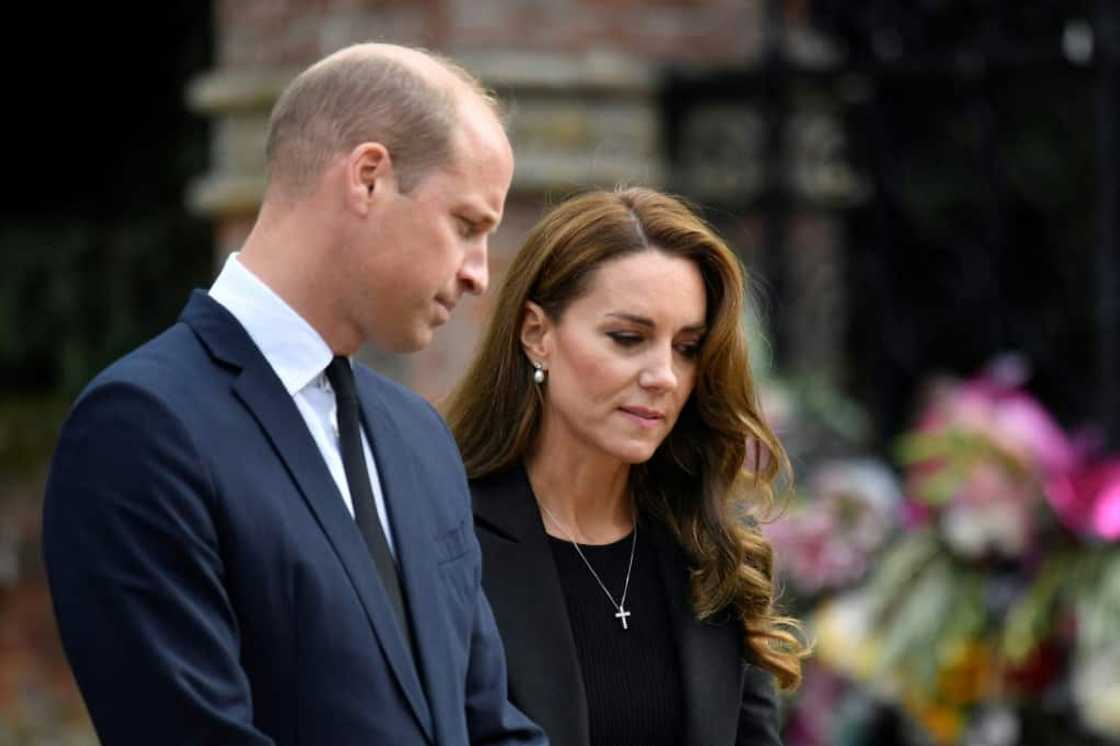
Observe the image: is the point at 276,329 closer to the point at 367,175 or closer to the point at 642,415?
the point at 367,175

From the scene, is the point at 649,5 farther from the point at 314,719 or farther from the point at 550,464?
the point at 314,719

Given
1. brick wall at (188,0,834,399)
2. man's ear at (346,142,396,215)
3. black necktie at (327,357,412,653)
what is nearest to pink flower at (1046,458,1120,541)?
brick wall at (188,0,834,399)

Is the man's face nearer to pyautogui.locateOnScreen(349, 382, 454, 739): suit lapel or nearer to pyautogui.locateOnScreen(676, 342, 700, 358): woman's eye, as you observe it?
pyautogui.locateOnScreen(349, 382, 454, 739): suit lapel

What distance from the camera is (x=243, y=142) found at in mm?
7051

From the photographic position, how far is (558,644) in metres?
3.24

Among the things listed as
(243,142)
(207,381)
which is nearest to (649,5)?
(243,142)

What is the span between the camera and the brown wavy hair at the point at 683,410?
133 inches

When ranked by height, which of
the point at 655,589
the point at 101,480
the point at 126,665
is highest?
the point at 101,480

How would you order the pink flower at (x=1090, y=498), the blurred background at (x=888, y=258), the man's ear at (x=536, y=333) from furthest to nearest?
the blurred background at (x=888, y=258) < the pink flower at (x=1090, y=498) < the man's ear at (x=536, y=333)

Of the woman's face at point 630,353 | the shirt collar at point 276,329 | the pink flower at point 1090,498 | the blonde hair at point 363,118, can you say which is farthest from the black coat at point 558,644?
the pink flower at point 1090,498

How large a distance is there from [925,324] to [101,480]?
5.07 metres

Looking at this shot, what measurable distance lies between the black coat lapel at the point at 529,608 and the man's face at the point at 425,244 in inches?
31.2

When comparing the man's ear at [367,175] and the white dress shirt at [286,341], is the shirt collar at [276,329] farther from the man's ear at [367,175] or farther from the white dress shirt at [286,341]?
the man's ear at [367,175]

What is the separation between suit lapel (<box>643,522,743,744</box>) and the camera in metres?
3.25
